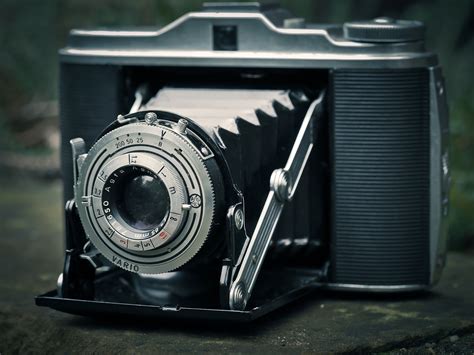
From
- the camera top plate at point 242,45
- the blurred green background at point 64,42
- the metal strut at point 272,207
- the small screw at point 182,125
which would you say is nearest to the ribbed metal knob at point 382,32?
the camera top plate at point 242,45

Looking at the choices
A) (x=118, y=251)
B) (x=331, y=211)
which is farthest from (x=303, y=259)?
(x=118, y=251)

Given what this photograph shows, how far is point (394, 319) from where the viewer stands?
1.72 m

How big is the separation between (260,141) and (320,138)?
0.48 ft

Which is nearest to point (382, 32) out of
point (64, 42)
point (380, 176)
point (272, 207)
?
point (380, 176)

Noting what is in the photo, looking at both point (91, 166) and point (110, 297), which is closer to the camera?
point (91, 166)

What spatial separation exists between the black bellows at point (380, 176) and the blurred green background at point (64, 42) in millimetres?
655

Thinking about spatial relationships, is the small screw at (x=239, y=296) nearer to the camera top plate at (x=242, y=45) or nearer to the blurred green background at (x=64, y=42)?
the camera top plate at (x=242, y=45)

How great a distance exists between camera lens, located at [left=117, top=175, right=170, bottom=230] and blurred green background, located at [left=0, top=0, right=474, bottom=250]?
1.01m

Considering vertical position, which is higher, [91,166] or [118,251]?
[91,166]

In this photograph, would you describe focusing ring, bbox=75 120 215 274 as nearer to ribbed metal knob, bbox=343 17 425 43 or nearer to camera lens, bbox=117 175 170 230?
camera lens, bbox=117 175 170 230

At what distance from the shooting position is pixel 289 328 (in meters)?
1.66

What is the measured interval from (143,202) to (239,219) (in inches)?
5.0

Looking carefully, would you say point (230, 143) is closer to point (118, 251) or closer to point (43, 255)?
point (118, 251)

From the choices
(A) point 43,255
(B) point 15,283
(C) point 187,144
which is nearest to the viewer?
(C) point 187,144
